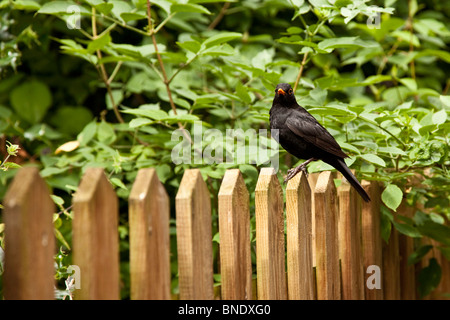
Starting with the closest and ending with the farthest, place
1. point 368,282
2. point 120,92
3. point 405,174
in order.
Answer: point 405,174 < point 368,282 < point 120,92

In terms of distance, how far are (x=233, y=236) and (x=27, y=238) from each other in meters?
0.74

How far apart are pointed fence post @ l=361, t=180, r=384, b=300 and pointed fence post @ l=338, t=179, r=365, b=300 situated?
100 mm

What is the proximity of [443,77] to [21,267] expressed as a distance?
15.9ft

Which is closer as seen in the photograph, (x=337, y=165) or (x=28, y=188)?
(x=28, y=188)

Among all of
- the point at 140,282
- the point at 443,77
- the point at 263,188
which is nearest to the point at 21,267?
the point at 140,282

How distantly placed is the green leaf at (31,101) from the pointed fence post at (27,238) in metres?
2.95

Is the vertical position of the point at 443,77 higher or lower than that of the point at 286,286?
higher

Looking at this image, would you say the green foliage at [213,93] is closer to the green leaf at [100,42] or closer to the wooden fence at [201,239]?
the green leaf at [100,42]

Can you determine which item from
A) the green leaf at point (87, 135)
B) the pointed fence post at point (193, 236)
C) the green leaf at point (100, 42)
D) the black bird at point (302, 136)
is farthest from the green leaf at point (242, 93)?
the pointed fence post at point (193, 236)

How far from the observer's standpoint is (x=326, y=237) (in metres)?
2.31

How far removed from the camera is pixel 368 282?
9.25 feet
